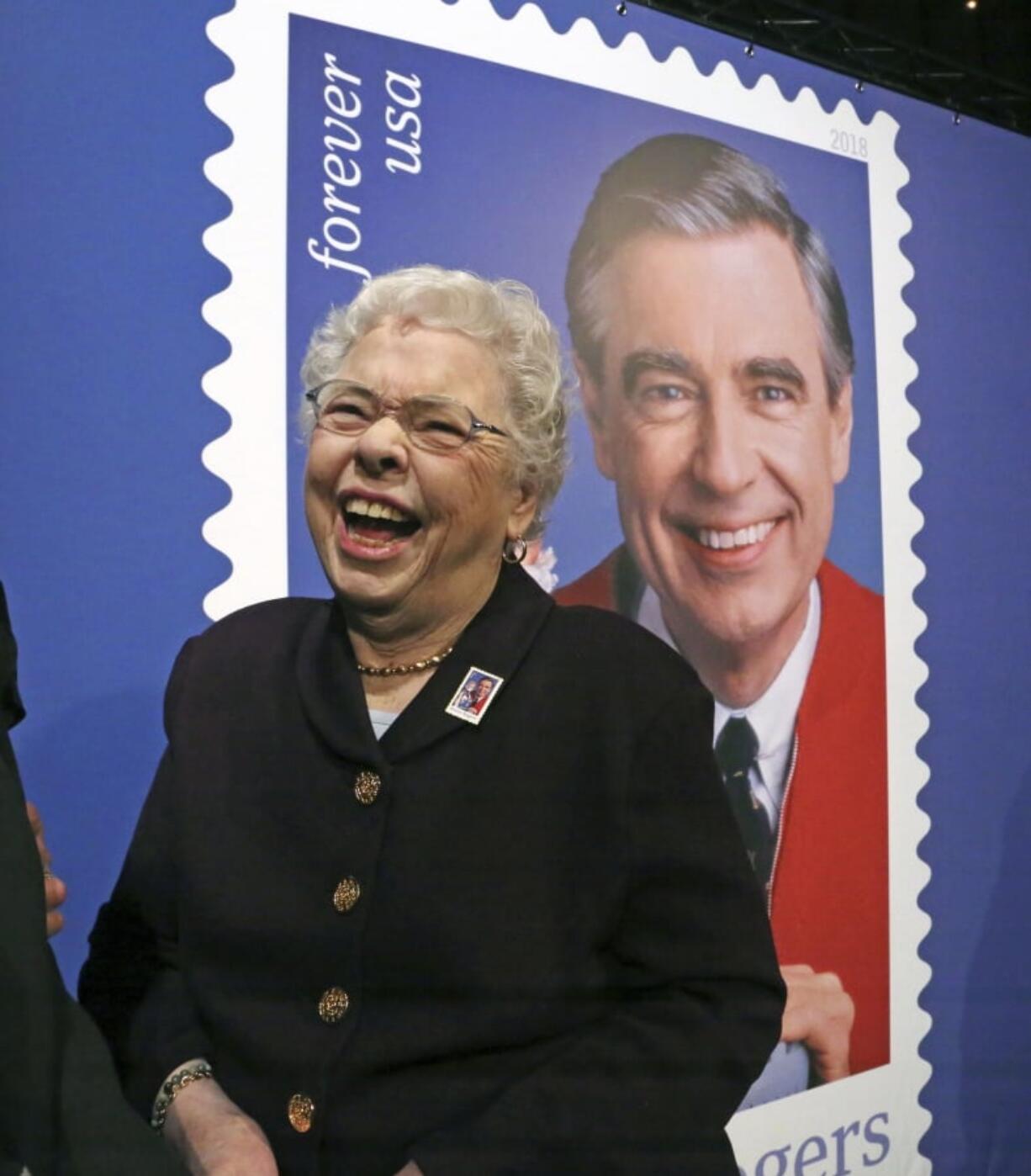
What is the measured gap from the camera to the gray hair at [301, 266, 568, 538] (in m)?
1.43

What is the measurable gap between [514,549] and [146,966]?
2.09 ft

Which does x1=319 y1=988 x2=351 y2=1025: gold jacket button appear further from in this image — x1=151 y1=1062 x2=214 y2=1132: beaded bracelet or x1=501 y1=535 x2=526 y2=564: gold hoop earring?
x1=501 y1=535 x2=526 y2=564: gold hoop earring

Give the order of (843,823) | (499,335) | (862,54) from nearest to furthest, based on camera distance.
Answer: (499,335) < (843,823) < (862,54)

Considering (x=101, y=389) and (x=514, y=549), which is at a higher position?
(x=101, y=389)

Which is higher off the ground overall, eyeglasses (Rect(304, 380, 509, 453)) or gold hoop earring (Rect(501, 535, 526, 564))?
eyeglasses (Rect(304, 380, 509, 453))

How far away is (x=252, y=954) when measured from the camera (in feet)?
4.54

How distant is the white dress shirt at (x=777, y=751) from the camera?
224cm

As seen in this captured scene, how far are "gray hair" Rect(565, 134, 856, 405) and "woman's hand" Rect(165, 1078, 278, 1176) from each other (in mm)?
1259

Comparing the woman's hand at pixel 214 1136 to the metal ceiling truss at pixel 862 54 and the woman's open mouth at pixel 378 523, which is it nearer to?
the woman's open mouth at pixel 378 523

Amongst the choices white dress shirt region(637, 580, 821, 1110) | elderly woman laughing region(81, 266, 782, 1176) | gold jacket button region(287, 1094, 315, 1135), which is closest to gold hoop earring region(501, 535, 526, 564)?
elderly woman laughing region(81, 266, 782, 1176)

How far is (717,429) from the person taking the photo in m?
2.22

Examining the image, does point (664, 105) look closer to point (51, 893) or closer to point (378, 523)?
point (378, 523)

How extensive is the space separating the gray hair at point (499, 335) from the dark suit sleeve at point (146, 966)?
0.45 m

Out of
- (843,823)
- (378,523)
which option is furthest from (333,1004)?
(843,823)
